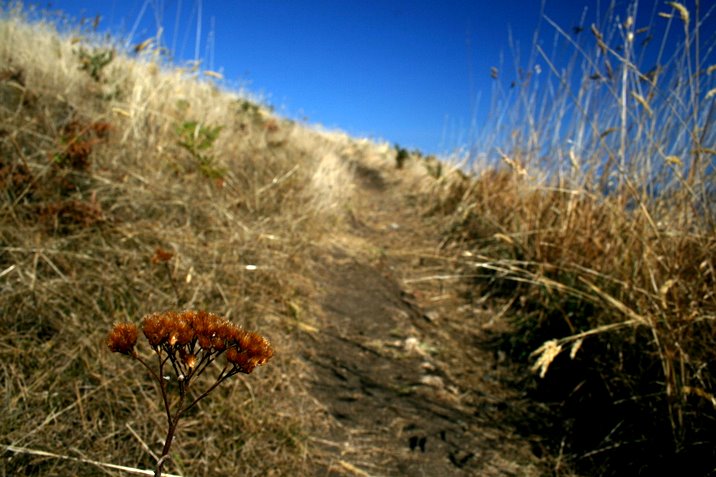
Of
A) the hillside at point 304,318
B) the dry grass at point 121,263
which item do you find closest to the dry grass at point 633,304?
the hillside at point 304,318

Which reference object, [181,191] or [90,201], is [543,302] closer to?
[181,191]

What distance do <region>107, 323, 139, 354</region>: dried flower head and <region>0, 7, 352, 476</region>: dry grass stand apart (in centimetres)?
64

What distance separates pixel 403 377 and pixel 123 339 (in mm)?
1715

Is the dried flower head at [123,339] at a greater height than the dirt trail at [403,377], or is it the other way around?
the dried flower head at [123,339]

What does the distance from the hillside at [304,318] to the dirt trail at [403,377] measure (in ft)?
0.04

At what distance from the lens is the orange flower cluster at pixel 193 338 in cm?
64

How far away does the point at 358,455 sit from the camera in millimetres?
1625

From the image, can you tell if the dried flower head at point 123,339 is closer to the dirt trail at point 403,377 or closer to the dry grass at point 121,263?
the dry grass at point 121,263

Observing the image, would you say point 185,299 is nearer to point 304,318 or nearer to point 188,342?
point 304,318

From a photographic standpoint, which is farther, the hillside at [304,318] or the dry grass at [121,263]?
the hillside at [304,318]

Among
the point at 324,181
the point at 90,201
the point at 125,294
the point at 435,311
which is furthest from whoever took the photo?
the point at 324,181

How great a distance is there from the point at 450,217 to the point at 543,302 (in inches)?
87.8

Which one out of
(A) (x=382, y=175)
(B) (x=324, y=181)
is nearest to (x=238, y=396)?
(B) (x=324, y=181)

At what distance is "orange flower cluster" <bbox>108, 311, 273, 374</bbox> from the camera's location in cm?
64
